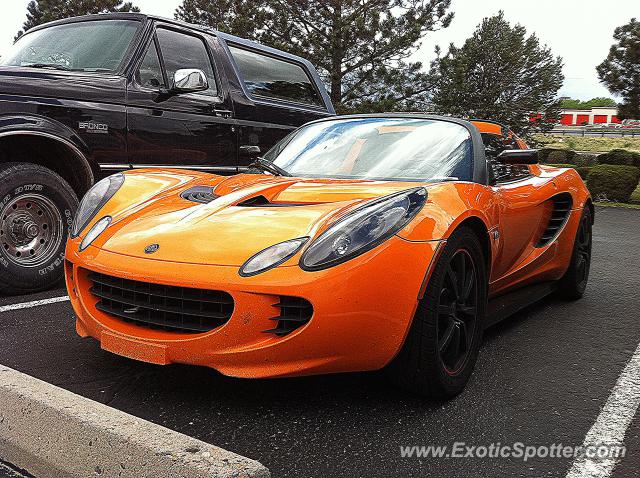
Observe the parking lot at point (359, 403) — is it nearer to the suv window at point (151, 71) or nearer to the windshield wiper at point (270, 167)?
the windshield wiper at point (270, 167)

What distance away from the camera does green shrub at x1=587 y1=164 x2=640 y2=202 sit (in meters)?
15.5

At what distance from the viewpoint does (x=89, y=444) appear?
6.33ft

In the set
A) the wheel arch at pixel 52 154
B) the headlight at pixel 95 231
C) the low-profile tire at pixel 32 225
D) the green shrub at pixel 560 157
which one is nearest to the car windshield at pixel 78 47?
the wheel arch at pixel 52 154

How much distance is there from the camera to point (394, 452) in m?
2.28

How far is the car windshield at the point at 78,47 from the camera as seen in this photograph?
16.2ft

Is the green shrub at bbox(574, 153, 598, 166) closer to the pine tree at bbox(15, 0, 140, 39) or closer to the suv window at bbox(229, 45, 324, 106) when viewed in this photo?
the suv window at bbox(229, 45, 324, 106)

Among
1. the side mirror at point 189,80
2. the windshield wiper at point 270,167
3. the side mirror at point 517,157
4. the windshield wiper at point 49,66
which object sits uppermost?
the windshield wiper at point 49,66

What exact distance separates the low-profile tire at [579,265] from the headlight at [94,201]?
303 centimetres

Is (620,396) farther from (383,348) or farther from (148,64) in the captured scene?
(148,64)

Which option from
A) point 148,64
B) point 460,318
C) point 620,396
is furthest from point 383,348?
point 148,64

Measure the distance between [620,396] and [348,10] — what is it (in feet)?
73.3

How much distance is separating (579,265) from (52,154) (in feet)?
12.6

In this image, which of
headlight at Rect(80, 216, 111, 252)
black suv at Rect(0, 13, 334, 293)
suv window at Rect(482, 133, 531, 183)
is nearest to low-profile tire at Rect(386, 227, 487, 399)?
suv window at Rect(482, 133, 531, 183)

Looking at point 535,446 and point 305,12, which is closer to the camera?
point 535,446
